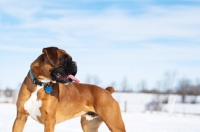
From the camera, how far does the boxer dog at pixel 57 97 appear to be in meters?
7.00

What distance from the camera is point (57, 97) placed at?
757 cm

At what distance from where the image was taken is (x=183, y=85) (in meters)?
74.1

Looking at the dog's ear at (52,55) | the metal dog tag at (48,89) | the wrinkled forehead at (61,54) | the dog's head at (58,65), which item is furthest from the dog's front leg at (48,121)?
the wrinkled forehead at (61,54)

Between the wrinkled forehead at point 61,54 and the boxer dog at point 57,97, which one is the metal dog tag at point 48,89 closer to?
the boxer dog at point 57,97

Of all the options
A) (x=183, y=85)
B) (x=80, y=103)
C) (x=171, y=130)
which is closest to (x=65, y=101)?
(x=80, y=103)

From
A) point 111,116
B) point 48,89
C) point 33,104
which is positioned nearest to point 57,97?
point 48,89

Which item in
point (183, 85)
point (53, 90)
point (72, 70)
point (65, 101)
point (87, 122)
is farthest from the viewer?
point (183, 85)

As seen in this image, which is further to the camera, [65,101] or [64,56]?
[65,101]

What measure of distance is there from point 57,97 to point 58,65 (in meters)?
0.85

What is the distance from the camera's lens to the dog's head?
693 centimetres

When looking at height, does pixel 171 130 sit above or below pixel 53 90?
below

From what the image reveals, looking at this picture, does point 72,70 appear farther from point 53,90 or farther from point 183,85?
point 183,85

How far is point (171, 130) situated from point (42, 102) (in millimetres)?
7363

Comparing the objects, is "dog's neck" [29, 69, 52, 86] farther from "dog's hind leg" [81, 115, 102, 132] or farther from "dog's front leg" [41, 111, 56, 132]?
"dog's hind leg" [81, 115, 102, 132]
